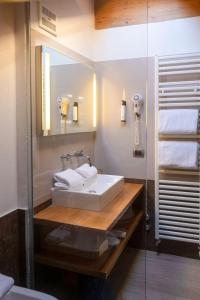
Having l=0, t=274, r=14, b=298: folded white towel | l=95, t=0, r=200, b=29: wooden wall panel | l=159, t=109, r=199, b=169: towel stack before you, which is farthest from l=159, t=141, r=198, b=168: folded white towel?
l=0, t=274, r=14, b=298: folded white towel

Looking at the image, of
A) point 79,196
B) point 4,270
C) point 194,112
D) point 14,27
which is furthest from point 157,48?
point 4,270

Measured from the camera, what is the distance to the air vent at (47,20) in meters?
1.75

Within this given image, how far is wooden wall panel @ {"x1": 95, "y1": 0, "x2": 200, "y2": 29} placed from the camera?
7.84ft

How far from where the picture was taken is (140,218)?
2475mm

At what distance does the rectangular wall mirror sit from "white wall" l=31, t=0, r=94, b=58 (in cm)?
12

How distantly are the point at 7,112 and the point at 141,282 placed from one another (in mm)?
1641

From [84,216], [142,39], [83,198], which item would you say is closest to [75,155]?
[83,198]

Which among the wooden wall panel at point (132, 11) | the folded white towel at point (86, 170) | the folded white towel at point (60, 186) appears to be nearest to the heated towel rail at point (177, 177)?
the wooden wall panel at point (132, 11)

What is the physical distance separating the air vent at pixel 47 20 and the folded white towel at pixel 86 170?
1.03 metres

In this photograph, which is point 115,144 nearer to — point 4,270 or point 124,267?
point 124,267

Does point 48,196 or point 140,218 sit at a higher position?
point 48,196

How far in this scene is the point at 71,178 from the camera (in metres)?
2.00

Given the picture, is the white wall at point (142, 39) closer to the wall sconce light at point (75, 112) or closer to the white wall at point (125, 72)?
the white wall at point (125, 72)

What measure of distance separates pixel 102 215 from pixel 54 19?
138 cm
